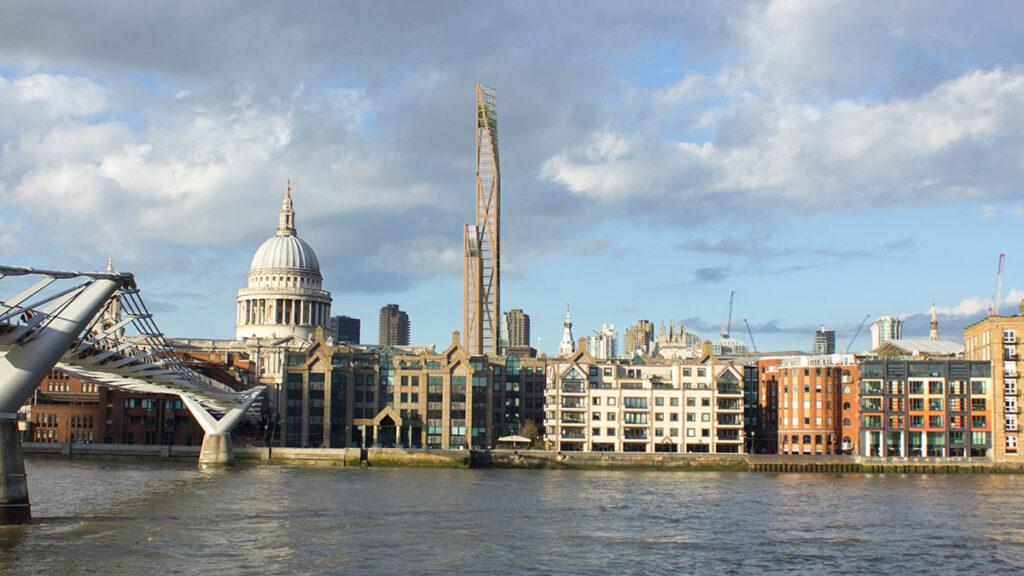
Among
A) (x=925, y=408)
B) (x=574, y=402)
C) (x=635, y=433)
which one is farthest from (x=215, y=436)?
(x=925, y=408)

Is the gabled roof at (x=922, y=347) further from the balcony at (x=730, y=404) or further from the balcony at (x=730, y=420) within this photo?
the balcony at (x=730, y=420)

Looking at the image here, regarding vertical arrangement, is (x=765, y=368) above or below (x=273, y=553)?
above

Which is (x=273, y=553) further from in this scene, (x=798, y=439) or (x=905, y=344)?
(x=905, y=344)

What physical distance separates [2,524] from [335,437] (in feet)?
254

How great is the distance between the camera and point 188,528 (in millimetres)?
57625

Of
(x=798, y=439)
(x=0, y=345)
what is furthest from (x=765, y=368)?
(x=0, y=345)

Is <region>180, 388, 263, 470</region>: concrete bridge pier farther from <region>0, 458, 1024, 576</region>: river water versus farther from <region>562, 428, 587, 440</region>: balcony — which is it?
<region>562, 428, 587, 440</region>: balcony

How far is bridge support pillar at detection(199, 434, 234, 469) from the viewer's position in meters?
109

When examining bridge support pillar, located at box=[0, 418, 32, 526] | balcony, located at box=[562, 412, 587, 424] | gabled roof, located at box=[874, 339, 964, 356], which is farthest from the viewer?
gabled roof, located at box=[874, 339, 964, 356]

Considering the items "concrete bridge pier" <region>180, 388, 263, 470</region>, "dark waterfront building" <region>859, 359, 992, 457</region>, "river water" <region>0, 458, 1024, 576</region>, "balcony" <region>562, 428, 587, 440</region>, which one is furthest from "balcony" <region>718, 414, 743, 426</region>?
"concrete bridge pier" <region>180, 388, 263, 470</region>

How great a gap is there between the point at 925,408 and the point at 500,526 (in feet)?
247

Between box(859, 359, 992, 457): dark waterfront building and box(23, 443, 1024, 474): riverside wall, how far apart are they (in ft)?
17.1

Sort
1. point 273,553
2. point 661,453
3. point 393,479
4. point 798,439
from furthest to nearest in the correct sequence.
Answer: point 798,439, point 661,453, point 393,479, point 273,553

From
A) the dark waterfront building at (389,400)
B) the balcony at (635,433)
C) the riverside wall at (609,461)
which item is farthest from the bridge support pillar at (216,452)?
the balcony at (635,433)
